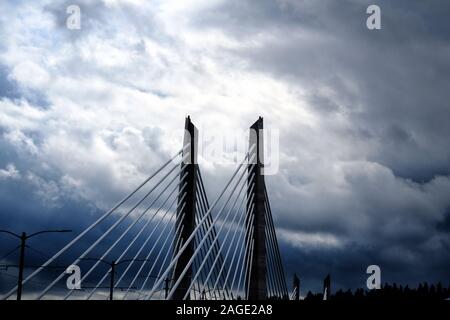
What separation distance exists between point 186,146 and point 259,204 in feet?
14.7

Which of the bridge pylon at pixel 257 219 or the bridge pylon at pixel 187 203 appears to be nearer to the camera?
the bridge pylon at pixel 257 219

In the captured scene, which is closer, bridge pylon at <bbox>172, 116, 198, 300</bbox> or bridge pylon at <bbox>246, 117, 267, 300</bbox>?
bridge pylon at <bbox>246, 117, 267, 300</bbox>

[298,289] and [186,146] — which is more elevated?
[186,146]

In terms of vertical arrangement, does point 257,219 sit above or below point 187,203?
below
